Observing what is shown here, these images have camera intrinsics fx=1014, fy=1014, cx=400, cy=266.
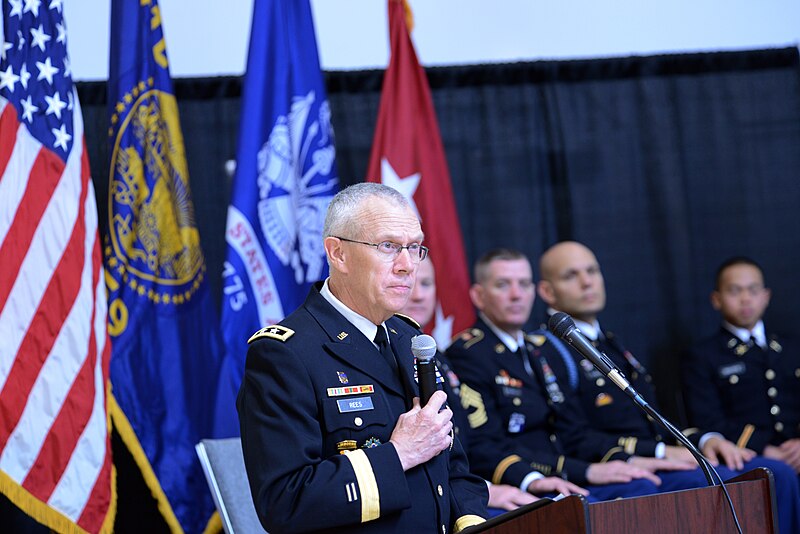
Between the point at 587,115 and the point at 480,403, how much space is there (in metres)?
1.88

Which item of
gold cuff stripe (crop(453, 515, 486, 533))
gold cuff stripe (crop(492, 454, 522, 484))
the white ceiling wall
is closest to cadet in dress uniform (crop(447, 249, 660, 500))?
gold cuff stripe (crop(492, 454, 522, 484))

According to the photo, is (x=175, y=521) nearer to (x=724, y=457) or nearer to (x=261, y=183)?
(x=261, y=183)

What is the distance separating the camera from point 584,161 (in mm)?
5168

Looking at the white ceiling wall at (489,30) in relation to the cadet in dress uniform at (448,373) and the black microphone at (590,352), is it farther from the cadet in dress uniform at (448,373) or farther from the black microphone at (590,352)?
the black microphone at (590,352)

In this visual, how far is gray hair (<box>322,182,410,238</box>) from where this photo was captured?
7.72 ft

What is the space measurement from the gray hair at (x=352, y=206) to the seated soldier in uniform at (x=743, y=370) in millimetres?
2849

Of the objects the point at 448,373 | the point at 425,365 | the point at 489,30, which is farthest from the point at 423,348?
the point at 489,30

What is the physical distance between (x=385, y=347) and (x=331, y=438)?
11.3 inches

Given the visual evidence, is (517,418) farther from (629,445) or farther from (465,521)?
(465,521)

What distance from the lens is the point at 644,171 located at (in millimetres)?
5211

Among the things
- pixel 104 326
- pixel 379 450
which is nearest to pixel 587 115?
pixel 104 326

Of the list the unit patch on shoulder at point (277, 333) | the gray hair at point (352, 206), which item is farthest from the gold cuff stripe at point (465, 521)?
the gray hair at point (352, 206)

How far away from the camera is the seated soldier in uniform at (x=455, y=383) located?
3.65m

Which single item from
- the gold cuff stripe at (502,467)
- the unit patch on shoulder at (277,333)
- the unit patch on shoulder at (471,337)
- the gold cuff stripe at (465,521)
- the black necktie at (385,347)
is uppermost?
the unit patch on shoulder at (277,333)
